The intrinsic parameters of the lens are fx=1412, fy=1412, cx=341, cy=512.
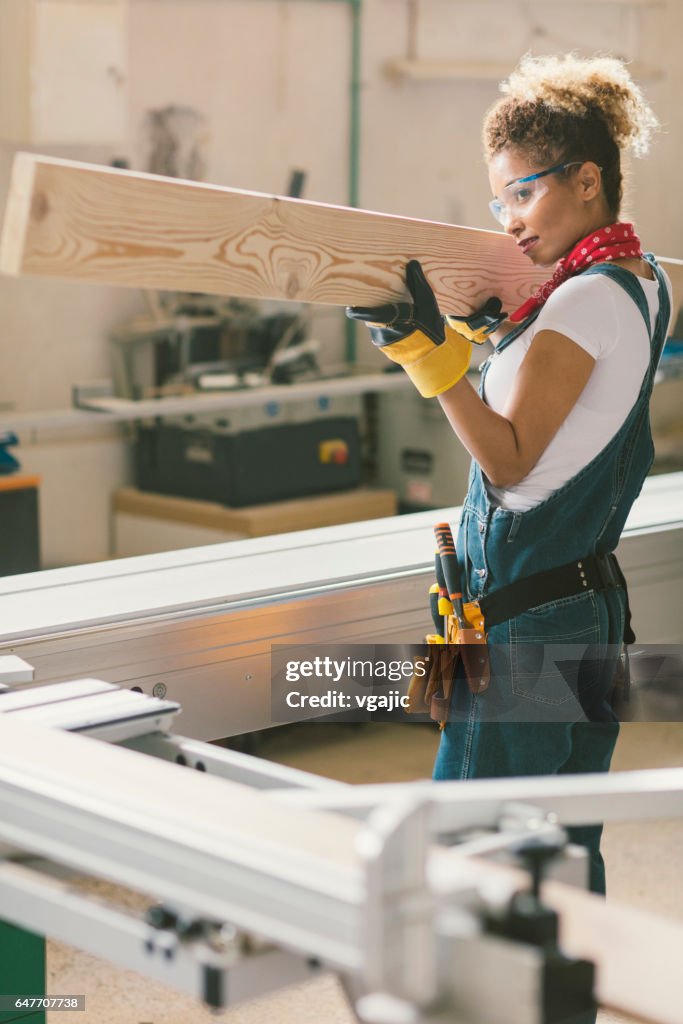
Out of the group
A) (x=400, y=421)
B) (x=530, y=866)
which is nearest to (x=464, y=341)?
(x=530, y=866)

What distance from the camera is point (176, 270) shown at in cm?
142

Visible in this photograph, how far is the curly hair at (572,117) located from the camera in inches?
68.9

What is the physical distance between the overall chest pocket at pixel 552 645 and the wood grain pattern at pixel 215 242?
41 cm

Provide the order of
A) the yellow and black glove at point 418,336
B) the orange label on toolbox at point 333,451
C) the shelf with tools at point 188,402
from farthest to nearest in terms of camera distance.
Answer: the orange label on toolbox at point 333,451, the shelf with tools at point 188,402, the yellow and black glove at point 418,336

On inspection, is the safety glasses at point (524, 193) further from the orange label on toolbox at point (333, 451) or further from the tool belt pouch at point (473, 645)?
the orange label on toolbox at point (333, 451)

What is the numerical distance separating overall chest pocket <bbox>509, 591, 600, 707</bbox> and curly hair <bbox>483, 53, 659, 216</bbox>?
515 mm

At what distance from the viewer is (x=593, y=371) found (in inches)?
67.0

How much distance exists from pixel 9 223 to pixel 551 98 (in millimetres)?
765

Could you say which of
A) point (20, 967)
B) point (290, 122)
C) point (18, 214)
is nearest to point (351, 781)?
point (20, 967)

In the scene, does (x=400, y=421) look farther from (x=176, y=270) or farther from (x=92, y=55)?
(x=176, y=270)

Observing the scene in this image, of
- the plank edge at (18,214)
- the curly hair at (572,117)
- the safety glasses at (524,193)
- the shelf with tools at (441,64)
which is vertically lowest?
the plank edge at (18,214)

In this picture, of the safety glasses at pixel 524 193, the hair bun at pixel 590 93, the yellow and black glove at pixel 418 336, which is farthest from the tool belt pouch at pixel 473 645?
the hair bun at pixel 590 93

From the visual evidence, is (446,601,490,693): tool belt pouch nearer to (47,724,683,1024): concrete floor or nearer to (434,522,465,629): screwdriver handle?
(434,522,465,629): screwdriver handle

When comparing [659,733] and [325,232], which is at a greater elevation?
[325,232]
